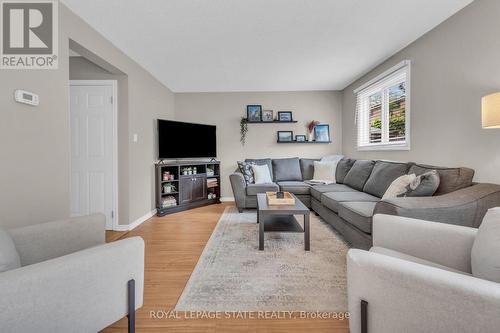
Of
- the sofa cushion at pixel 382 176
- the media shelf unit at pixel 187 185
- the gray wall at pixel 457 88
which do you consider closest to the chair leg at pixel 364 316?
the gray wall at pixel 457 88

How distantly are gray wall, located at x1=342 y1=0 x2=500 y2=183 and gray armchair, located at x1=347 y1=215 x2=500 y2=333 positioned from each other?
1.29 metres

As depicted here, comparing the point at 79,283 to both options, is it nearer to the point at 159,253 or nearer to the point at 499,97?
the point at 159,253

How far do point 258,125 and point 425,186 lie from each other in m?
3.43

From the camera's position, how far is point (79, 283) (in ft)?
3.13

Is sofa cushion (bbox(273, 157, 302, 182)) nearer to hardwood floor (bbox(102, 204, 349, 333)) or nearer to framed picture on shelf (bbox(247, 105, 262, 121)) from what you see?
framed picture on shelf (bbox(247, 105, 262, 121))

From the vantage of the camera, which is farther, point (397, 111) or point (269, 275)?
point (397, 111)

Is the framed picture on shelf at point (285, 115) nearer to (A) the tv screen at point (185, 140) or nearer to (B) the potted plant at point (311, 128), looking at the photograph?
(B) the potted plant at point (311, 128)

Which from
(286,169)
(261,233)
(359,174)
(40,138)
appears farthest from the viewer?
(286,169)

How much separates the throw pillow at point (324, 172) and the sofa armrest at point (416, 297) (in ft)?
10.7

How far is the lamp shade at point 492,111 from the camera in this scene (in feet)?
4.88

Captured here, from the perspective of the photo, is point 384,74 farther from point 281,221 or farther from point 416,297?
point 416,297

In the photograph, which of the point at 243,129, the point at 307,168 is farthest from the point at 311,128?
the point at 243,129

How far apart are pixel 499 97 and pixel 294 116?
3570 mm

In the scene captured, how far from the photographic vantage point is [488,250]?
95cm
